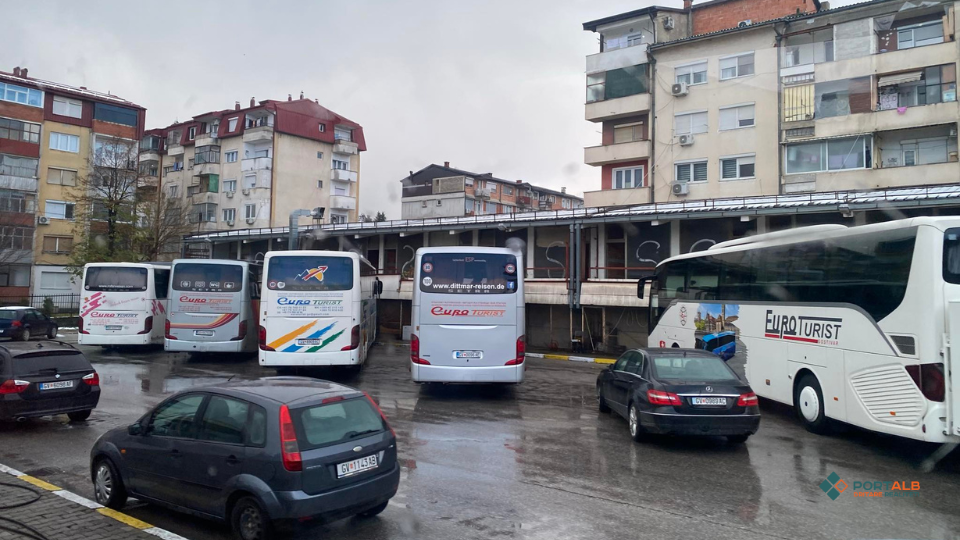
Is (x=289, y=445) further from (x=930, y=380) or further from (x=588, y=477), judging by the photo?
(x=930, y=380)

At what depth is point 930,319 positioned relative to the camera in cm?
800

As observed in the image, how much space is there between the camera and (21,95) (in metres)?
47.7

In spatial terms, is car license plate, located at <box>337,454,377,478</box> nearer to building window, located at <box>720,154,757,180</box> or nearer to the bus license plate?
the bus license plate

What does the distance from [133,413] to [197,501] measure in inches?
289

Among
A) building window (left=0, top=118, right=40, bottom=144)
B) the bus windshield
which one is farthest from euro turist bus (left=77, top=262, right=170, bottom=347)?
building window (left=0, top=118, right=40, bottom=144)

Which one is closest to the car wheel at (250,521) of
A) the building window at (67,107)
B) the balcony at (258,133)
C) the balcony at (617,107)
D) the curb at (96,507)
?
the curb at (96,507)

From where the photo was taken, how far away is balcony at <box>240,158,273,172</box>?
172 ft

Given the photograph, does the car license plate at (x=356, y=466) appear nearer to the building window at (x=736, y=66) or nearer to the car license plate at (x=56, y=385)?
the car license plate at (x=56, y=385)

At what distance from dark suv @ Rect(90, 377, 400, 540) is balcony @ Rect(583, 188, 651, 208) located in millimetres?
29082

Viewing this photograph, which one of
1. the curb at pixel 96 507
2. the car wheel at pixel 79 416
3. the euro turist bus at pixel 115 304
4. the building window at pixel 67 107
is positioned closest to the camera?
the curb at pixel 96 507

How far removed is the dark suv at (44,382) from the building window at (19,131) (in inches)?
1838

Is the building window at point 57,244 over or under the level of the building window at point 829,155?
under

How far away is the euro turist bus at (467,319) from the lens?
1330 cm

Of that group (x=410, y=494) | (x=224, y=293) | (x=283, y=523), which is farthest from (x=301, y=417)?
(x=224, y=293)
